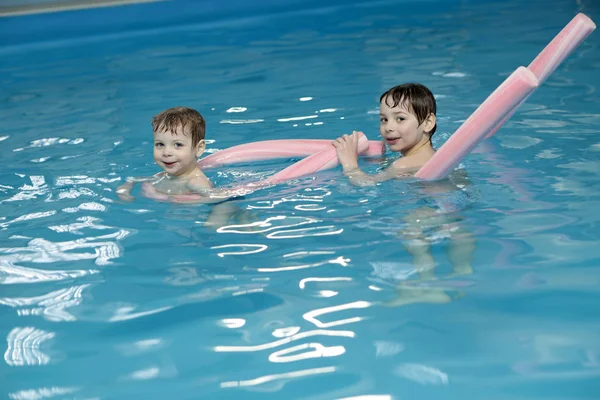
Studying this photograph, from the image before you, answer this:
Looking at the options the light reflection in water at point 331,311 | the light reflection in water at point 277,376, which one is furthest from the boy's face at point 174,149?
the light reflection in water at point 277,376

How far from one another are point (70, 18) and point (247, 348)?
8.14 meters

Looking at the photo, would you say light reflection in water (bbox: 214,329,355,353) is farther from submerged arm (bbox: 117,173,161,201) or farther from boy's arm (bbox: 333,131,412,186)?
submerged arm (bbox: 117,173,161,201)

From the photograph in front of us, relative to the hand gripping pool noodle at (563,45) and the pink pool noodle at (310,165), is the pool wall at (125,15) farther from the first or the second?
the hand gripping pool noodle at (563,45)

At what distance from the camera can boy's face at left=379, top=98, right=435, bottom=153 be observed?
363 centimetres

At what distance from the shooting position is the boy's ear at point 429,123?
3680 mm

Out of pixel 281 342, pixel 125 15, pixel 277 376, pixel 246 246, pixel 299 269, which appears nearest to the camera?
pixel 277 376

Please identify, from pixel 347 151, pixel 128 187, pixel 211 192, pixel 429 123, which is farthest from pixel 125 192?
pixel 429 123

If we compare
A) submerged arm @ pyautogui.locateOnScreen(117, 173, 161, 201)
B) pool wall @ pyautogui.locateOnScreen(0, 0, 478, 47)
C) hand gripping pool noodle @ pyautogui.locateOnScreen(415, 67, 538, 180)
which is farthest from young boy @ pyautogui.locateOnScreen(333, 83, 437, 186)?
pool wall @ pyautogui.locateOnScreen(0, 0, 478, 47)

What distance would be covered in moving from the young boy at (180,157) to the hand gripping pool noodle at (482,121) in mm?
872

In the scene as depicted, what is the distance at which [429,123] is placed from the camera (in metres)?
3.70

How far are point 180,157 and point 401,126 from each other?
997mm

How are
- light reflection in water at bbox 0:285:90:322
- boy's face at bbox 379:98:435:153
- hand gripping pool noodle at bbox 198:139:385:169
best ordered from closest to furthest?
light reflection in water at bbox 0:285:90:322 < boy's face at bbox 379:98:435:153 < hand gripping pool noodle at bbox 198:139:385:169

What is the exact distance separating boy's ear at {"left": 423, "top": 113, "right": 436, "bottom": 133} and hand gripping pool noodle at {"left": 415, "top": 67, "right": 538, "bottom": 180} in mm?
341

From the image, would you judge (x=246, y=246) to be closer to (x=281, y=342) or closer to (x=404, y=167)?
(x=281, y=342)
